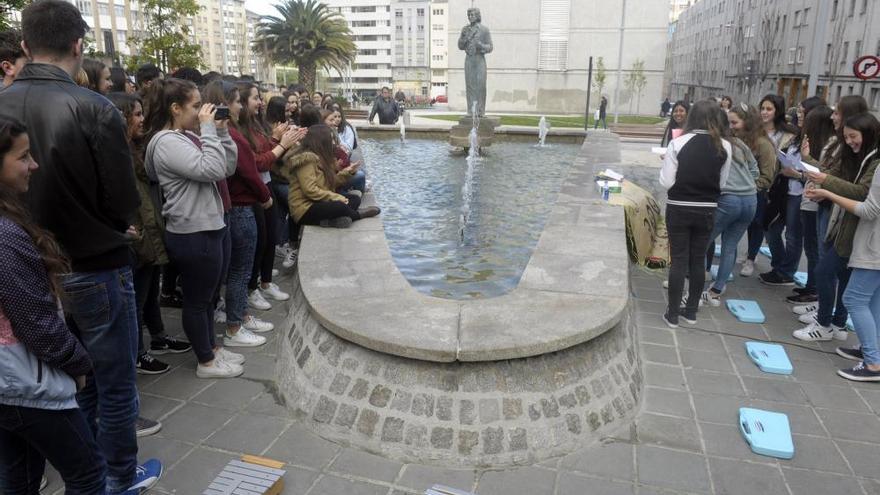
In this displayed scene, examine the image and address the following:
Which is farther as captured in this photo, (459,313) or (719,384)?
(719,384)

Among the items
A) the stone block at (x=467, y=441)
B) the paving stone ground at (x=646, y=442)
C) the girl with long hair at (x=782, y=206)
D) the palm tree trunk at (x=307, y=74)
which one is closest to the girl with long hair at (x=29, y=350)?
the paving stone ground at (x=646, y=442)

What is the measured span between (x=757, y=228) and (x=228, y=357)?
6.13 meters

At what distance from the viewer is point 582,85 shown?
153 ft

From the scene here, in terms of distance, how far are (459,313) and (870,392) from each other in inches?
127

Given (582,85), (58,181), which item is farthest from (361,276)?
(582,85)

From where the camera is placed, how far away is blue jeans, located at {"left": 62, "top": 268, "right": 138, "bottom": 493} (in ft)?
9.08

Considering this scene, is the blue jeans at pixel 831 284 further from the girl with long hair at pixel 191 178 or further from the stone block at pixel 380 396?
the girl with long hair at pixel 191 178

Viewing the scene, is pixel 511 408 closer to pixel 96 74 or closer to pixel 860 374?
pixel 860 374

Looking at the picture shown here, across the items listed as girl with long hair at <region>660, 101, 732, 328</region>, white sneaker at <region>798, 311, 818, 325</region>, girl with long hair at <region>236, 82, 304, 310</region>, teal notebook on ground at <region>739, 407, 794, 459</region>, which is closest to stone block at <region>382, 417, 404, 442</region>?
teal notebook on ground at <region>739, 407, 794, 459</region>

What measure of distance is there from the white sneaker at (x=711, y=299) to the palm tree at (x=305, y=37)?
38282 millimetres

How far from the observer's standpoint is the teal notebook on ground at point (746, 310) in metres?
5.68

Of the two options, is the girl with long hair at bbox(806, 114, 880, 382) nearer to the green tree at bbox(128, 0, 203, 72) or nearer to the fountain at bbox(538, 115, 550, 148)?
the fountain at bbox(538, 115, 550, 148)

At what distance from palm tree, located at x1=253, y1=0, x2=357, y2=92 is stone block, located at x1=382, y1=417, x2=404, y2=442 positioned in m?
40.1

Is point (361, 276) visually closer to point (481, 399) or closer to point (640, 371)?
point (481, 399)
